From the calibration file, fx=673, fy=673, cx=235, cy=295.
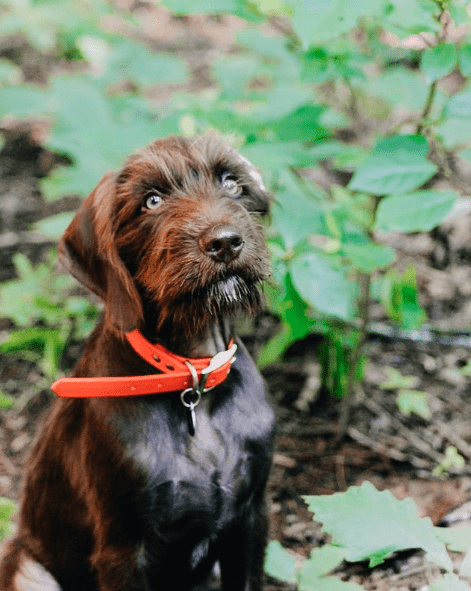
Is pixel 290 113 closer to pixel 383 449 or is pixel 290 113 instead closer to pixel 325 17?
pixel 325 17

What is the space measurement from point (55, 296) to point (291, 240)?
206 cm

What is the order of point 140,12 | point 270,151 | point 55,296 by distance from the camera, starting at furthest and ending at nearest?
1. point 140,12
2. point 55,296
3. point 270,151

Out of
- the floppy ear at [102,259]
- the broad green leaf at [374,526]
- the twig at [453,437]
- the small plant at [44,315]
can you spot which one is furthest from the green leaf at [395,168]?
the small plant at [44,315]

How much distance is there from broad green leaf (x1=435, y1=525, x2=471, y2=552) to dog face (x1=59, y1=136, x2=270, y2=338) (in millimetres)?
889

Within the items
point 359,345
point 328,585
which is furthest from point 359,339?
point 328,585

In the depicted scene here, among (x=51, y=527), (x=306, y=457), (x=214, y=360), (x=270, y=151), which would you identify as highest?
(x=270, y=151)

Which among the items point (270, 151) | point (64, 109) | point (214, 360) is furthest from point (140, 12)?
point (214, 360)

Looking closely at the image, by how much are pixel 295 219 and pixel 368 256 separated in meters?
0.31

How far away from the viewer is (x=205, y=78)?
6.28 m

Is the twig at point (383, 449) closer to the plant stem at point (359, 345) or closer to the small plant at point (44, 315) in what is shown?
the plant stem at point (359, 345)

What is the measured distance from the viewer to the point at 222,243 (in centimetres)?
195

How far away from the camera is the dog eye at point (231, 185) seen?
2.37m

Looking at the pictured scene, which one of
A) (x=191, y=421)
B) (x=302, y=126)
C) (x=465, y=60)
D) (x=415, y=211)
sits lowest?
(x=191, y=421)

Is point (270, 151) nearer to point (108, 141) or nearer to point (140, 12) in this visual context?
point (108, 141)
